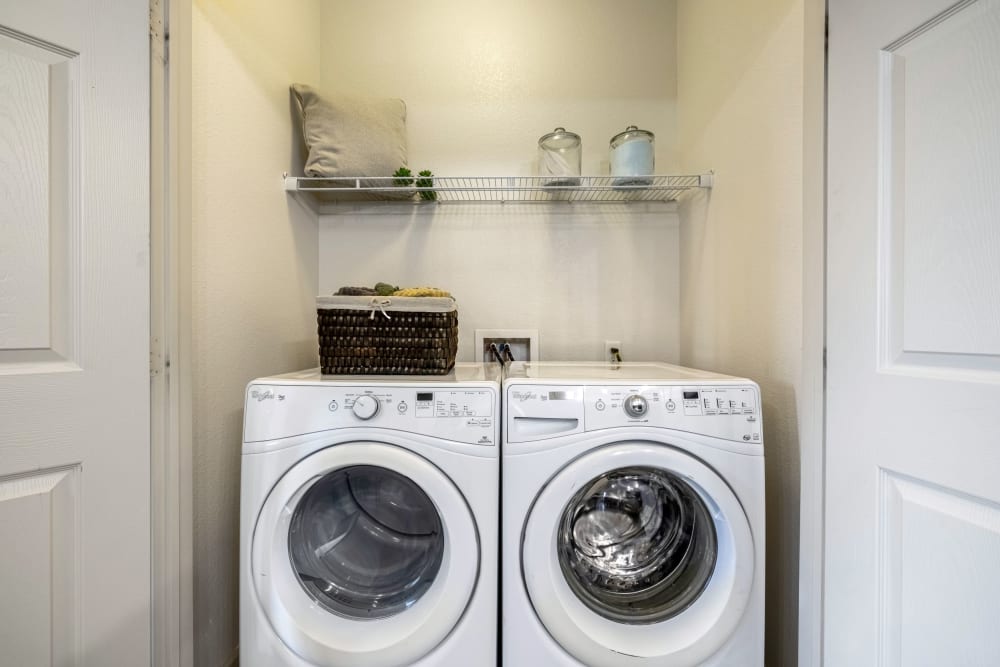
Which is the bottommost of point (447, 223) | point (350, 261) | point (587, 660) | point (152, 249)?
point (587, 660)

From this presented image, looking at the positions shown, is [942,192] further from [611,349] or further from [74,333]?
[74,333]

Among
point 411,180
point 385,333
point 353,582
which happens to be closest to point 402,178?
point 411,180

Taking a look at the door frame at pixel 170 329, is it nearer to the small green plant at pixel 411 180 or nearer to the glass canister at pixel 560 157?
the small green plant at pixel 411 180

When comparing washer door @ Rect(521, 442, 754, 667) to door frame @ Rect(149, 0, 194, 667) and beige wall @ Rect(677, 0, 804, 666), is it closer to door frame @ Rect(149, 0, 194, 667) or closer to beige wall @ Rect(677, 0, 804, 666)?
beige wall @ Rect(677, 0, 804, 666)

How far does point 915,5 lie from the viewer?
669 millimetres

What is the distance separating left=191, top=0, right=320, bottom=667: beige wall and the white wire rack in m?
0.17

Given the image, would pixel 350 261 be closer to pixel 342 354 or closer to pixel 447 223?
pixel 447 223

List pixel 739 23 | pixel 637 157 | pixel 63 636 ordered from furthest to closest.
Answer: pixel 637 157, pixel 739 23, pixel 63 636

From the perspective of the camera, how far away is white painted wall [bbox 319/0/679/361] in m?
1.63

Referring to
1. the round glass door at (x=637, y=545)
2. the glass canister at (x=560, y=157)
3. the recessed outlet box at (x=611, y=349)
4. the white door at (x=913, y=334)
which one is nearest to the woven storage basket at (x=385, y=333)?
the round glass door at (x=637, y=545)

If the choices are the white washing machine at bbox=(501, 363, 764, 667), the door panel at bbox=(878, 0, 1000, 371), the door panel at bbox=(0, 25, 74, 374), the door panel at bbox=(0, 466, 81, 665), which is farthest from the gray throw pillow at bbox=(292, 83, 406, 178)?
the door panel at bbox=(878, 0, 1000, 371)

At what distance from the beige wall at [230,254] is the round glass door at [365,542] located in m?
0.30

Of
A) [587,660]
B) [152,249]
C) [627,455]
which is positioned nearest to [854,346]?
[627,455]

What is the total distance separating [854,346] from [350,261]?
5.23ft
